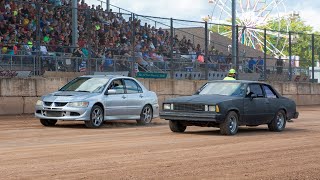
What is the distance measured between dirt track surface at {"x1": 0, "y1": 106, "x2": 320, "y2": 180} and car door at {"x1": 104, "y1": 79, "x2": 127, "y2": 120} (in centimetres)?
52

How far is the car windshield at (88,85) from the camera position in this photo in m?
20.3

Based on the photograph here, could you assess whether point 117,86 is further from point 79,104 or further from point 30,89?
point 30,89

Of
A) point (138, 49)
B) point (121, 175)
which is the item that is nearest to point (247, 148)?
point (121, 175)

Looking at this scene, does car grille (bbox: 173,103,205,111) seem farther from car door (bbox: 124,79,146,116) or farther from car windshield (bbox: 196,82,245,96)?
car door (bbox: 124,79,146,116)

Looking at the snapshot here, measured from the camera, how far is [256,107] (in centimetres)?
1867

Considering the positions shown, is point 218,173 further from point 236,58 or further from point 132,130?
point 236,58

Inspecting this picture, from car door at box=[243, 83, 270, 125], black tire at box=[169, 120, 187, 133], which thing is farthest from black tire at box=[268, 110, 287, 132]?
black tire at box=[169, 120, 187, 133]

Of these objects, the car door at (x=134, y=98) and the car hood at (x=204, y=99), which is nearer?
the car hood at (x=204, y=99)

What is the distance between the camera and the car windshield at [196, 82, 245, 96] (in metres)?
18.5

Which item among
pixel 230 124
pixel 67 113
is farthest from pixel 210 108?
pixel 67 113

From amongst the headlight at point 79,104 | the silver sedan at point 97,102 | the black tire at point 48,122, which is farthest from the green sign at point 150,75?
the headlight at point 79,104

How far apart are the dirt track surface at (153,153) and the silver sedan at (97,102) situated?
0.42m

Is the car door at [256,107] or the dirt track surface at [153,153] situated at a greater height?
the car door at [256,107]

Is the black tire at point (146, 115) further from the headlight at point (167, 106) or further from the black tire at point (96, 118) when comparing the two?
the headlight at point (167, 106)
